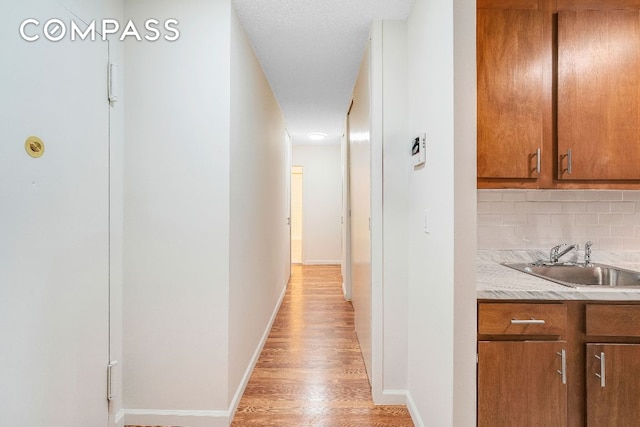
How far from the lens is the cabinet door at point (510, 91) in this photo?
162 cm

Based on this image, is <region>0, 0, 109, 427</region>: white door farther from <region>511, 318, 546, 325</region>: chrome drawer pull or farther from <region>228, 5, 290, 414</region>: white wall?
<region>511, 318, 546, 325</region>: chrome drawer pull

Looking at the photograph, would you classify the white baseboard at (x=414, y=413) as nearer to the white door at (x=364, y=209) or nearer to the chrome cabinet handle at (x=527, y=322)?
the white door at (x=364, y=209)

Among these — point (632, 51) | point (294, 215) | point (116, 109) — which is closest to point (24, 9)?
point (116, 109)

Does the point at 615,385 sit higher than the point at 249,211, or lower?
lower

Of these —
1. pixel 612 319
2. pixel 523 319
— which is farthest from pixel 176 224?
pixel 612 319

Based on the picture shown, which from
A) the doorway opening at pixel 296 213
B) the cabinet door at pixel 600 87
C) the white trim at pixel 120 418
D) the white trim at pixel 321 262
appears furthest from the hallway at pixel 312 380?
the doorway opening at pixel 296 213

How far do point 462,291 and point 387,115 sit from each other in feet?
3.84

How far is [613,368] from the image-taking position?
138cm

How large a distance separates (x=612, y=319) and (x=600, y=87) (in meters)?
1.11

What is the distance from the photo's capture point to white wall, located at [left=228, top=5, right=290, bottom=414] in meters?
1.97

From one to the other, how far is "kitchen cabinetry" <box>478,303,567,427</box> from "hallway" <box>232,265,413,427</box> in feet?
2.31

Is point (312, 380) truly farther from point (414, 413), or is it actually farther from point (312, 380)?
point (414, 413)

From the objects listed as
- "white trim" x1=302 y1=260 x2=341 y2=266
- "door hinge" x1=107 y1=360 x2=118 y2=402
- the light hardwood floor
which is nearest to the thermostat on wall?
the light hardwood floor

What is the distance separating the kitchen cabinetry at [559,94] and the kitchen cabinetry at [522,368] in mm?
630
